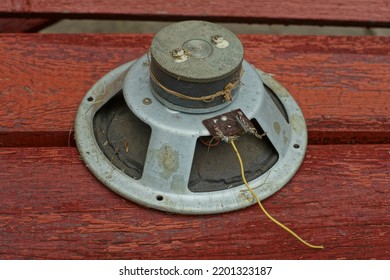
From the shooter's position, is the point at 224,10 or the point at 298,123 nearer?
the point at 298,123

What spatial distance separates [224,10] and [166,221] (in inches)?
28.0

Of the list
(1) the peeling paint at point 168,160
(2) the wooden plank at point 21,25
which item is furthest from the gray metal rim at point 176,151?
(2) the wooden plank at point 21,25

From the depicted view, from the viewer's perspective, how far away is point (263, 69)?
4.50 feet

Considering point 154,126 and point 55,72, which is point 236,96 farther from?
point 55,72

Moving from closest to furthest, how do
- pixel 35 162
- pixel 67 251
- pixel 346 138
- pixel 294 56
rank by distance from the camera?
pixel 67 251, pixel 35 162, pixel 346 138, pixel 294 56

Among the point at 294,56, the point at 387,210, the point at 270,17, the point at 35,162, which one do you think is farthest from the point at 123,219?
the point at 270,17

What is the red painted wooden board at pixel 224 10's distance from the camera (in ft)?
4.93

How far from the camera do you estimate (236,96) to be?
1.11 metres

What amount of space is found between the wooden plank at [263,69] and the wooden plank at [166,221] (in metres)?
0.10

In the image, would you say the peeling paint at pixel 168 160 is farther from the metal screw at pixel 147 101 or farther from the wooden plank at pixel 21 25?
the wooden plank at pixel 21 25

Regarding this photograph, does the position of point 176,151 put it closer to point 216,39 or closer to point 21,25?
point 216,39

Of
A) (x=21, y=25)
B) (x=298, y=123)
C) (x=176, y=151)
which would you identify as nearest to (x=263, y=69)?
(x=298, y=123)

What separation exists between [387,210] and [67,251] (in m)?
0.64

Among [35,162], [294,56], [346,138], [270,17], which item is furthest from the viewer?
[270,17]
